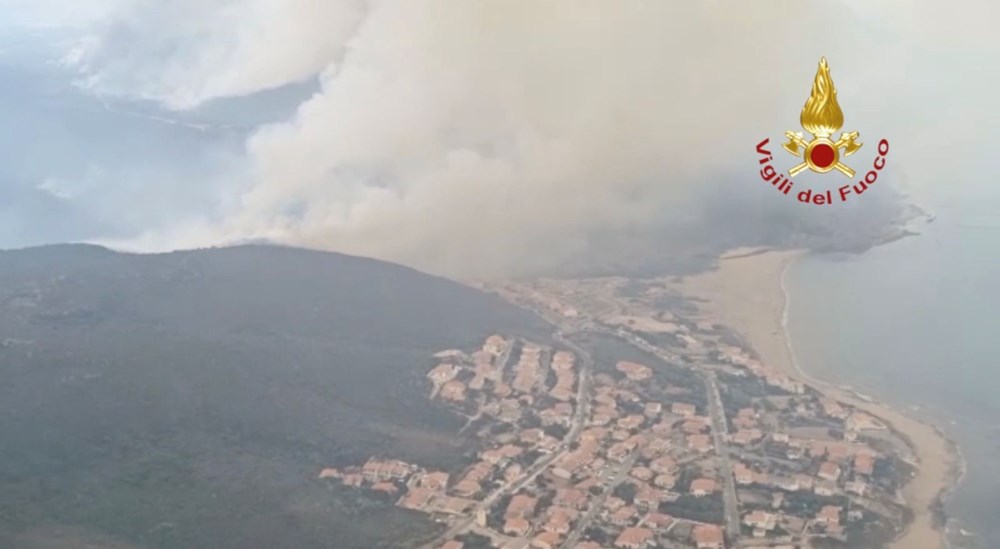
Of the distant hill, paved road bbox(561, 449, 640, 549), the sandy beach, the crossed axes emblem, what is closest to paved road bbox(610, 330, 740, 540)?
paved road bbox(561, 449, 640, 549)

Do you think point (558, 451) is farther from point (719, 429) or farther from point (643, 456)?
point (719, 429)

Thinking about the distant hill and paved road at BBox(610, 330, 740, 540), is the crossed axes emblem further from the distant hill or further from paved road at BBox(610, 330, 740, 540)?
the distant hill

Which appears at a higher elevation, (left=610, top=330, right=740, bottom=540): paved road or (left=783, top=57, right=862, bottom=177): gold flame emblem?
(left=783, top=57, right=862, bottom=177): gold flame emblem

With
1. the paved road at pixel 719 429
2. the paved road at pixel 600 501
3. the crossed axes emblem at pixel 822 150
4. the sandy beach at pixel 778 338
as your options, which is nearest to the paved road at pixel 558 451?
the paved road at pixel 600 501

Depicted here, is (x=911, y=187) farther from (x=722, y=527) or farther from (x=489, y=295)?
(x=722, y=527)

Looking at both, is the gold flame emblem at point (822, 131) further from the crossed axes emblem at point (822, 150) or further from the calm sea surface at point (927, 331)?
the calm sea surface at point (927, 331)
